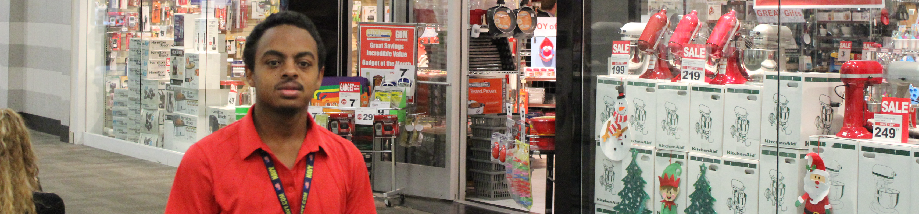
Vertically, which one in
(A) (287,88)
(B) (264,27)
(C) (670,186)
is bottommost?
(C) (670,186)

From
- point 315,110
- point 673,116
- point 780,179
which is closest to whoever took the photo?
point 780,179

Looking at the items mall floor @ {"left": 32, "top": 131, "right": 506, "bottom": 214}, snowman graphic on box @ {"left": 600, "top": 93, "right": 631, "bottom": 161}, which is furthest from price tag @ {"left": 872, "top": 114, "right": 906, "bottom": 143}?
mall floor @ {"left": 32, "top": 131, "right": 506, "bottom": 214}

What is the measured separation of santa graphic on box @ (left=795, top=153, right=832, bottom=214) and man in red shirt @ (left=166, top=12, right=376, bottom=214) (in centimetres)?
259

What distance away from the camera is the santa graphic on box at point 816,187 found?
143 inches

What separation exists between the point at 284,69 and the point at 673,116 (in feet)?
9.87

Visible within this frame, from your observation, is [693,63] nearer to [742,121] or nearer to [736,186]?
[742,121]

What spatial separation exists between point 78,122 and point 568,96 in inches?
305

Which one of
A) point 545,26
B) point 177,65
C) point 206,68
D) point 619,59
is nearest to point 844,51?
point 619,59

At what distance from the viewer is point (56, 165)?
28.7 feet

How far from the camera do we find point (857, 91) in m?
3.55

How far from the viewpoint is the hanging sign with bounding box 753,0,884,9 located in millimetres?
3564

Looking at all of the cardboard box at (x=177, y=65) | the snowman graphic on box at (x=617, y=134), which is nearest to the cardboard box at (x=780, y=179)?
the snowman graphic on box at (x=617, y=134)

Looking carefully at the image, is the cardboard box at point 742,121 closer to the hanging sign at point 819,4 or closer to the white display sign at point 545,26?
the hanging sign at point 819,4

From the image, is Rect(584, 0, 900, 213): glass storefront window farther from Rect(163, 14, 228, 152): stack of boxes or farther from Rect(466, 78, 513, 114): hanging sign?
Rect(163, 14, 228, 152): stack of boxes
